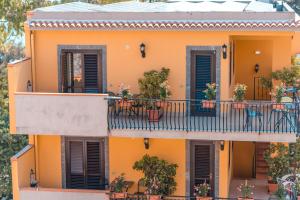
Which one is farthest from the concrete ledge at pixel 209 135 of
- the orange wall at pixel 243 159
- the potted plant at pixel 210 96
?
the orange wall at pixel 243 159

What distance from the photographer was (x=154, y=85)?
20984mm

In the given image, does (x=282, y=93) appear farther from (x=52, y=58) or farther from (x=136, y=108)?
(x=52, y=58)

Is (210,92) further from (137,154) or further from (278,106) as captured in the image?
(137,154)

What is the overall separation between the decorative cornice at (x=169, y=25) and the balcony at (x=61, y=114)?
8.64ft

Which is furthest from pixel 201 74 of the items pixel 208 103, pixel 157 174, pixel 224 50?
pixel 157 174

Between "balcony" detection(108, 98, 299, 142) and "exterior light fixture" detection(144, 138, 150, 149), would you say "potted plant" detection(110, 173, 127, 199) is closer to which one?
"exterior light fixture" detection(144, 138, 150, 149)

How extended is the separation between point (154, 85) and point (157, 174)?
10.1ft

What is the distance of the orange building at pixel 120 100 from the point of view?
20.5 m

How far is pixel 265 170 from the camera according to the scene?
2489 centimetres

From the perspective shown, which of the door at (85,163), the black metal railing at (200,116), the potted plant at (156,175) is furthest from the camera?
the door at (85,163)

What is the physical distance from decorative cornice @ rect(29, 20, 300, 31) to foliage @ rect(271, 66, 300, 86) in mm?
2455

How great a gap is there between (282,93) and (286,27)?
2.20 meters

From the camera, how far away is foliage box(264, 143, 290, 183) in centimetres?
2216

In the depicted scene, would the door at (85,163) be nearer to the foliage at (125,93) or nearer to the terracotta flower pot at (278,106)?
the foliage at (125,93)
